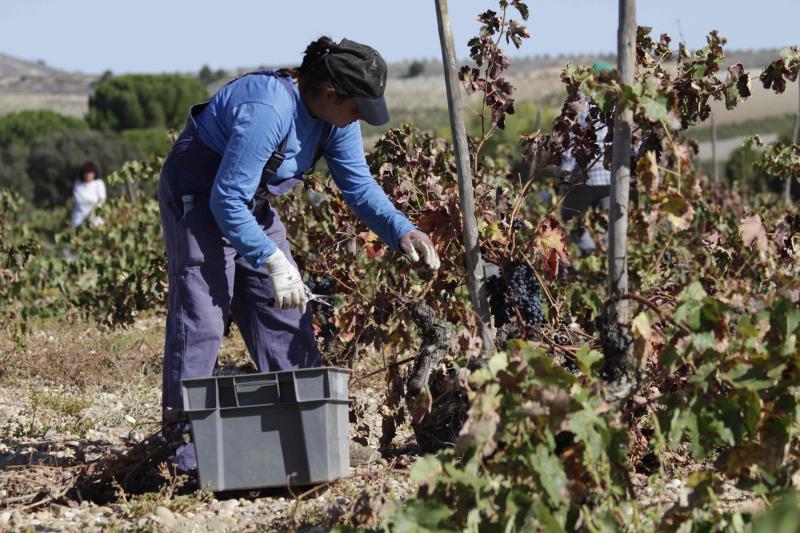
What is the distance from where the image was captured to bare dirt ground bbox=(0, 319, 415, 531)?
305 centimetres

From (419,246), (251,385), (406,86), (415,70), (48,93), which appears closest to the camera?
(251,385)

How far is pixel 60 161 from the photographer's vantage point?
90.0 ft

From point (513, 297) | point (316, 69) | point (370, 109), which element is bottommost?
point (513, 297)

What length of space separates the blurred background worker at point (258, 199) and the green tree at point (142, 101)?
4675 centimetres

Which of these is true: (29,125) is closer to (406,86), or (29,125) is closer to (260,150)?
(406,86)

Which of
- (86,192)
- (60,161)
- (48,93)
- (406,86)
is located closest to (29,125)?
(60,161)

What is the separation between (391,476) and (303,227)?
97.7 inches

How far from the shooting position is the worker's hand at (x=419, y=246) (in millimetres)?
3473

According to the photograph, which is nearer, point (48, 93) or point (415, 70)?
point (48, 93)

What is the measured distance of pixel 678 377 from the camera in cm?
341

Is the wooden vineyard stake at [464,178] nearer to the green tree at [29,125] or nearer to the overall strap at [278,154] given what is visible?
the overall strap at [278,154]

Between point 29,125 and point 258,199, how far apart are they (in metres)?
43.4

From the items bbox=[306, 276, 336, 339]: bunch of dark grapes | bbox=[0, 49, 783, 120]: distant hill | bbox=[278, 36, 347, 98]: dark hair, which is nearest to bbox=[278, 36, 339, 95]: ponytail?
bbox=[278, 36, 347, 98]: dark hair

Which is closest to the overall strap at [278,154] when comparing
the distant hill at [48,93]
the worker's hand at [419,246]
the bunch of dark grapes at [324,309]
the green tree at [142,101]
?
the worker's hand at [419,246]
